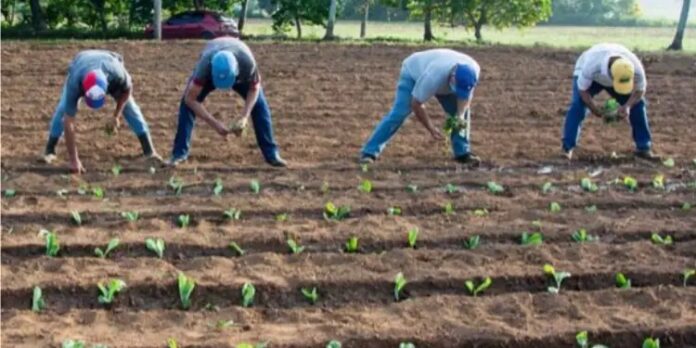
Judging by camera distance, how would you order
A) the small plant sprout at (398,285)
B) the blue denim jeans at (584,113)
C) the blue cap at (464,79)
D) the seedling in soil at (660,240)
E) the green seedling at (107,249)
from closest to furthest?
the small plant sprout at (398,285) → the green seedling at (107,249) → the seedling in soil at (660,240) → the blue cap at (464,79) → the blue denim jeans at (584,113)

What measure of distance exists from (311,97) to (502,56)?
25.4ft

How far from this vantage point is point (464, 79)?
31.0 feet

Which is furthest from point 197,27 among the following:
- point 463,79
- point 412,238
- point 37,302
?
point 37,302

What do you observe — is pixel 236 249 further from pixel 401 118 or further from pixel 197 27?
pixel 197 27

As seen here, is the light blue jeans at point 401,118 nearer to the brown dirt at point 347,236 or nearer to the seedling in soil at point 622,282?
the brown dirt at point 347,236

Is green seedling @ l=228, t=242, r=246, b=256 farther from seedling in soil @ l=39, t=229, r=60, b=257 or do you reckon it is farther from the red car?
the red car

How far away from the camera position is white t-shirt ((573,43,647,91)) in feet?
34.3

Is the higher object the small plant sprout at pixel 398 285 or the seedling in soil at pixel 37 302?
the small plant sprout at pixel 398 285

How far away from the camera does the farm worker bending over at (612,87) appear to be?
10320 mm

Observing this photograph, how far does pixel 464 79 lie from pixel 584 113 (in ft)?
7.07

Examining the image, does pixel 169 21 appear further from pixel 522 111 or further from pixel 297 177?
pixel 297 177

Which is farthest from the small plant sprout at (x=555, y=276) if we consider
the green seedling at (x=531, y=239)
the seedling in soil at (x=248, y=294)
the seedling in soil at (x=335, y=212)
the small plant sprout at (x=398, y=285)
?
the seedling in soil at (x=335, y=212)

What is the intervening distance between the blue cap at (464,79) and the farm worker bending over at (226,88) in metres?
1.76

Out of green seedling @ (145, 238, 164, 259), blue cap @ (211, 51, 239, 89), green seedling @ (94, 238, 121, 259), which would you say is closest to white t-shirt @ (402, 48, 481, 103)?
blue cap @ (211, 51, 239, 89)
